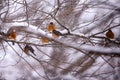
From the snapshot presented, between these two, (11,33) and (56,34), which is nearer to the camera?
(56,34)

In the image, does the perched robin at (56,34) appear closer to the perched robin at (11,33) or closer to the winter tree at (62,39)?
the winter tree at (62,39)

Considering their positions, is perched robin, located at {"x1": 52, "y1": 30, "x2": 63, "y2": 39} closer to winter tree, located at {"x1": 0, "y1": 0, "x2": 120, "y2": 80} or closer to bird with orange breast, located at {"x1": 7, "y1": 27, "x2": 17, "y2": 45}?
winter tree, located at {"x1": 0, "y1": 0, "x2": 120, "y2": 80}

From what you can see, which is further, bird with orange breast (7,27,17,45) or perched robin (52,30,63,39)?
bird with orange breast (7,27,17,45)

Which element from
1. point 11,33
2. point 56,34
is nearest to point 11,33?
point 11,33

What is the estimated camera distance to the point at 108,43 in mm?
Answer: 2814

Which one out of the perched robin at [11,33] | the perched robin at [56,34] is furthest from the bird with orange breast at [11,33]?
the perched robin at [56,34]

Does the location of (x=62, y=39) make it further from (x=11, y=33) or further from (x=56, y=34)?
(x=11, y=33)

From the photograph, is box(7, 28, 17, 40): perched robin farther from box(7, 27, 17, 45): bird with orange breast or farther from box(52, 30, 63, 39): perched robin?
box(52, 30, 63, 39): perched robin

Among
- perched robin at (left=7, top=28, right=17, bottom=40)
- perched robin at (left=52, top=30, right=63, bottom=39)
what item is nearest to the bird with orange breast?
perched robin at (left=7, top=28, right=17, bottom=40)

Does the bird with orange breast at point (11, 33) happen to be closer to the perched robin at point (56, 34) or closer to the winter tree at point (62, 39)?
the winter tree at point (62, 39)

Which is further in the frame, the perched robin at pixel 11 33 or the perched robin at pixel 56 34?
the perched robin at pixel 11 33

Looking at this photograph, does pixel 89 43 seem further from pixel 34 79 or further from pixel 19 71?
pixel 19 71

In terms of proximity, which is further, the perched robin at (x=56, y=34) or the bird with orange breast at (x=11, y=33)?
the bird with orange breast at (x=11, y=33)

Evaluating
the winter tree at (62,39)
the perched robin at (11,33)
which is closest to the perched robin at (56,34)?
the winter tree at (62,39)
